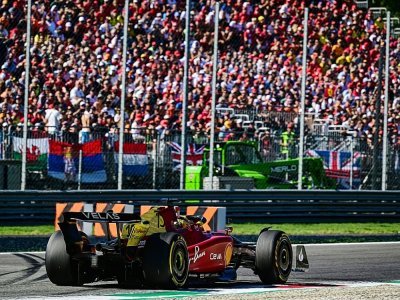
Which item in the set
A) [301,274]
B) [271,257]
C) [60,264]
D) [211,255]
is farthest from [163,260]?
[301,274]

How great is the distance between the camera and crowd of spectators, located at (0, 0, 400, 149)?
19516mm

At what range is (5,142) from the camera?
61.6 feet

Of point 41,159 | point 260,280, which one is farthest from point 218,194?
point 260,280

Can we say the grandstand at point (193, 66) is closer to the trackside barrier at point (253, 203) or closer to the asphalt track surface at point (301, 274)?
the trackside barrier at point (253, 203)

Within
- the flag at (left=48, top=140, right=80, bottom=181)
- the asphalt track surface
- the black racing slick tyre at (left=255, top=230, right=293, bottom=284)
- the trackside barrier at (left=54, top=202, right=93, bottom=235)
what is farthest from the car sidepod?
the flag at (left=48, top=140, right=80, bottom=181)

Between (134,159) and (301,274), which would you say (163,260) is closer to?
(301,274)

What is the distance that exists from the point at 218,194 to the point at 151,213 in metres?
10.3

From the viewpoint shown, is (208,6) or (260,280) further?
(208,6)

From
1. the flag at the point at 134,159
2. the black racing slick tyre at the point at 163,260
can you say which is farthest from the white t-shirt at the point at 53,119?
the black racing slick tyre at the point at 163,260

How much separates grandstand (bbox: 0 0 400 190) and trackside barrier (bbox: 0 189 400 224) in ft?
4.20

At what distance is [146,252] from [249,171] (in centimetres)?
1322

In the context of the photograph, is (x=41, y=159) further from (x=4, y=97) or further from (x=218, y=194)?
(x=218, y=194)

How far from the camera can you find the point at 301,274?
12758 mm

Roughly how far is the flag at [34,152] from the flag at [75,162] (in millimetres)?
167
